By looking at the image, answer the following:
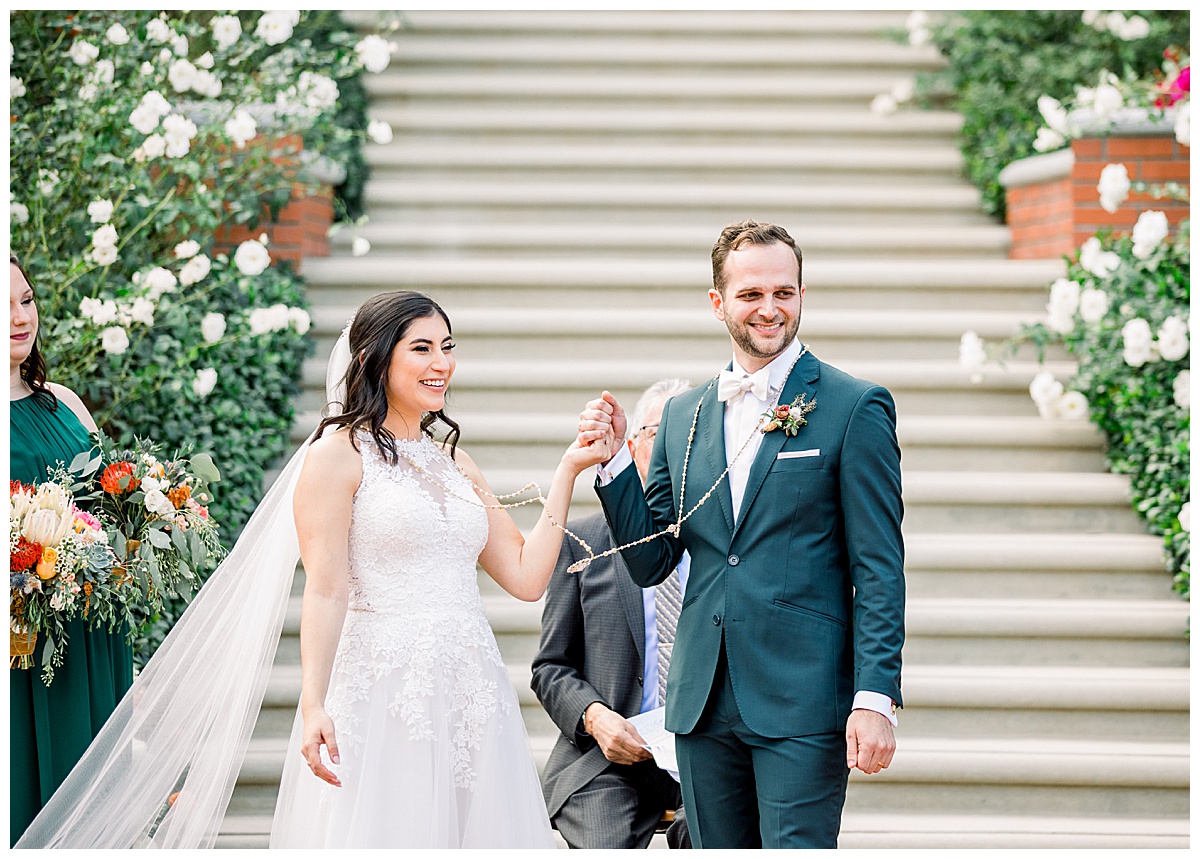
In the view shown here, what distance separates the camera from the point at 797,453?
2471 mm

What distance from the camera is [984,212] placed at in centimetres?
630

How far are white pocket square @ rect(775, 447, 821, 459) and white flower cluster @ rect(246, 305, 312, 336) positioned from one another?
2.93m

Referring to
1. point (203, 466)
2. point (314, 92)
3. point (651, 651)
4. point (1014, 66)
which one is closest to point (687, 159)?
point (1014, 66)

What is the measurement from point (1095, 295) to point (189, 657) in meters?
3.82

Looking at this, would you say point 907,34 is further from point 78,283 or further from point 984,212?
point 78,283

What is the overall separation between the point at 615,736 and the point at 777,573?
90cm

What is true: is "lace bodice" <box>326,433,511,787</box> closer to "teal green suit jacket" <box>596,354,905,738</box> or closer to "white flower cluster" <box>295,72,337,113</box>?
"teal green suit jacket" <box>596,354,905,738</box>

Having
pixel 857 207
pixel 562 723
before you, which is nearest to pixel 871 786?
pixel 562 723

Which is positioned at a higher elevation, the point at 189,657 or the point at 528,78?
the point at 528,78

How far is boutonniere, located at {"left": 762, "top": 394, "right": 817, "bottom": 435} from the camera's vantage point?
2.49 m

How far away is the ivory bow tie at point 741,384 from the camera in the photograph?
2.57 metres

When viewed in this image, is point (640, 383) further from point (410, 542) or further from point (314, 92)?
point (410, 542)

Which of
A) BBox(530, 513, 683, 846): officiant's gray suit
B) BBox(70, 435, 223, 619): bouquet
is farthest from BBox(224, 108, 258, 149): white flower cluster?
BBox(530, 513, 683, 846): officiant's gray suit

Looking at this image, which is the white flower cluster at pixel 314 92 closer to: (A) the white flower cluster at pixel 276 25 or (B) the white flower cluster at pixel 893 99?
(A) the white flower cluster at pixel 276 25
